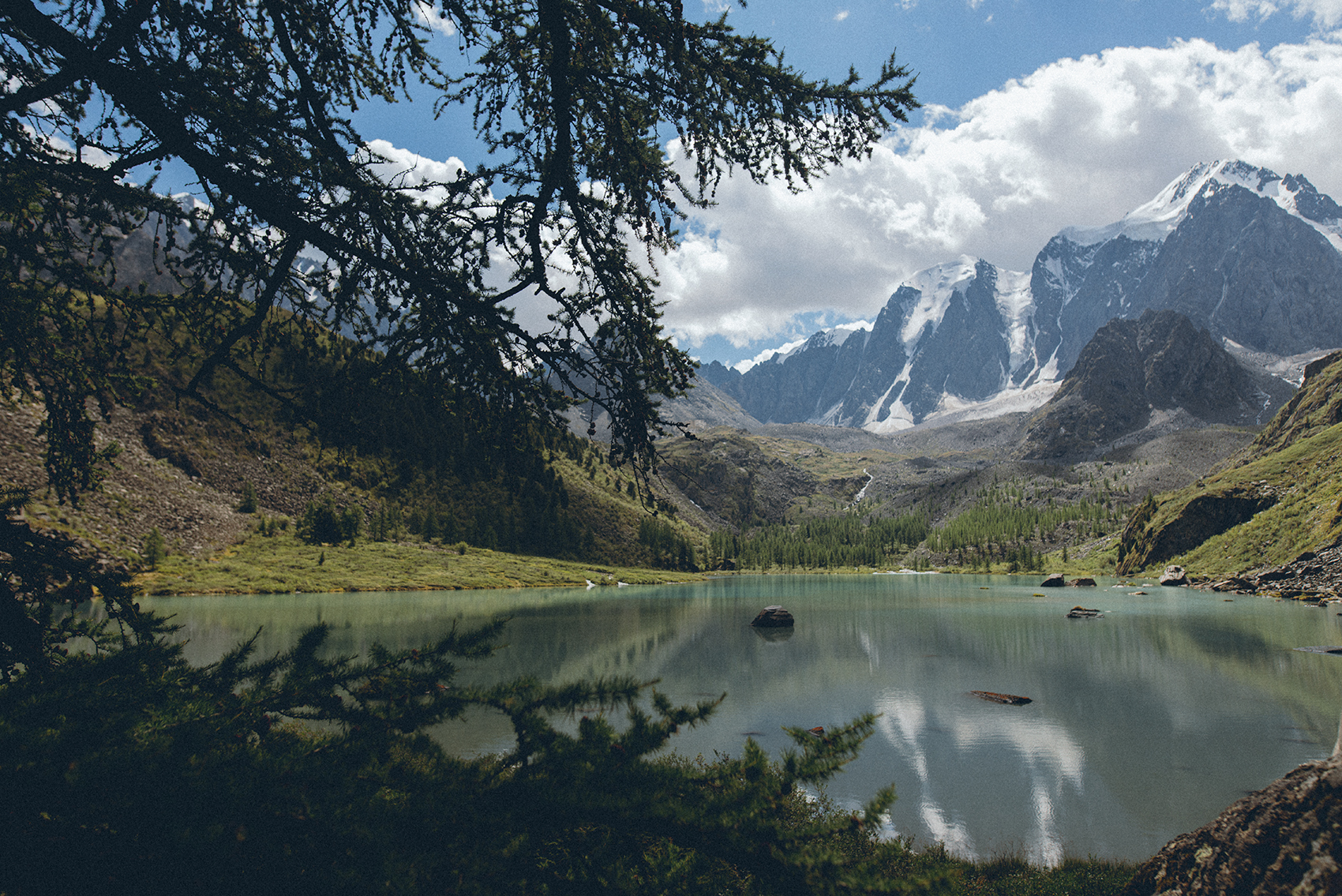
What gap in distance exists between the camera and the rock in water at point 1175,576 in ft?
384

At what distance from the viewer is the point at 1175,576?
119 metres

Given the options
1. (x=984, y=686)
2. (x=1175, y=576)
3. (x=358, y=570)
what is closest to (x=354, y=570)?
(x=358, y=570)

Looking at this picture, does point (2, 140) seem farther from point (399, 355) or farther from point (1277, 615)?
point (1277, 615)

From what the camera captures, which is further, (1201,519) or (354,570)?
(1201,519)

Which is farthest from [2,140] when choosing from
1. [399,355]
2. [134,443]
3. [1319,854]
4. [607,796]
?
[134,443]

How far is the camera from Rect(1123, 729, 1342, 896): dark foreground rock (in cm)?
650

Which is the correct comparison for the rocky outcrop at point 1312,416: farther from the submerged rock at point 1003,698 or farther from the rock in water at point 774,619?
the submerged rock at point 1003,698

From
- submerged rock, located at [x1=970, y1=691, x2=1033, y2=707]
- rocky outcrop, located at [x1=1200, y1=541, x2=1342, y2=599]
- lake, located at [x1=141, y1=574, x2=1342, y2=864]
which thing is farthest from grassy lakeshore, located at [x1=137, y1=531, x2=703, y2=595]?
rocky outcrop, located at [x1=1200, y1=541, x2=1342, y2=599]

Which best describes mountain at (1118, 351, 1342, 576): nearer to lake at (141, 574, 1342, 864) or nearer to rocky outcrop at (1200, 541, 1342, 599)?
rocky outcrop at (1200, 541, 1342, 599)

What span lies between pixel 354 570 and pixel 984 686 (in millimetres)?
96449

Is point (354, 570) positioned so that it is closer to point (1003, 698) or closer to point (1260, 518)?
point (1003, 698)

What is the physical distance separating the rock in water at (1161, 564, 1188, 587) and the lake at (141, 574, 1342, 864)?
41151mm

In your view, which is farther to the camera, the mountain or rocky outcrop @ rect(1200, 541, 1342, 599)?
the mountain

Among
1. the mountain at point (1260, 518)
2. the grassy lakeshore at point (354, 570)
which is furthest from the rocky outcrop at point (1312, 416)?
the grassy lakeshore at point (354, 570)
